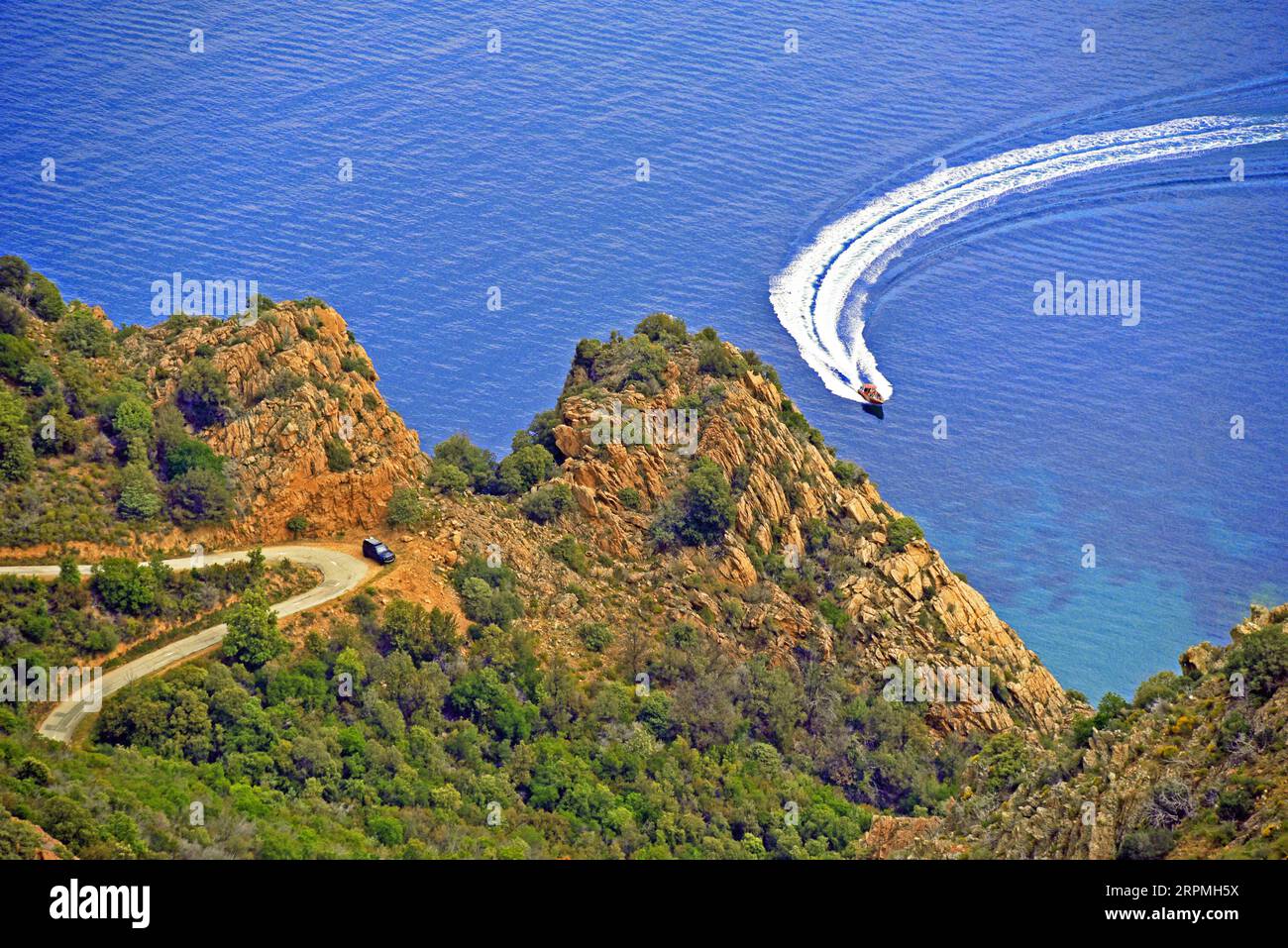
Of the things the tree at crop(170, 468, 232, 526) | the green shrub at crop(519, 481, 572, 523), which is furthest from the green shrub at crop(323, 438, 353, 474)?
the green shrub at crop(519, 481, 572, 523)

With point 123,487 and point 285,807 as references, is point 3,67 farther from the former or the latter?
point 285,807

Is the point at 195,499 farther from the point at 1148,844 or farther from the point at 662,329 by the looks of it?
the point at 1148,844

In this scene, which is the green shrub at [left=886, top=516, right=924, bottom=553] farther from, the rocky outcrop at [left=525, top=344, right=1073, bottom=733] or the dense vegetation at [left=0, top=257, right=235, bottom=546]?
the dense vegetation at [left=0, top=257, right=235, bottom=546]

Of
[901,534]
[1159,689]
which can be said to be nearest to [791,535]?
[901,534]

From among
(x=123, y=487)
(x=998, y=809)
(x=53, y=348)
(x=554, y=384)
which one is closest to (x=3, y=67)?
(x=554, y=384)

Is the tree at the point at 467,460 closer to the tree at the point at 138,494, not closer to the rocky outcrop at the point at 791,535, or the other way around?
the rocky outcrop at the point at 791,535

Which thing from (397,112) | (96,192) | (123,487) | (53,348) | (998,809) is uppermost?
(397,112)
